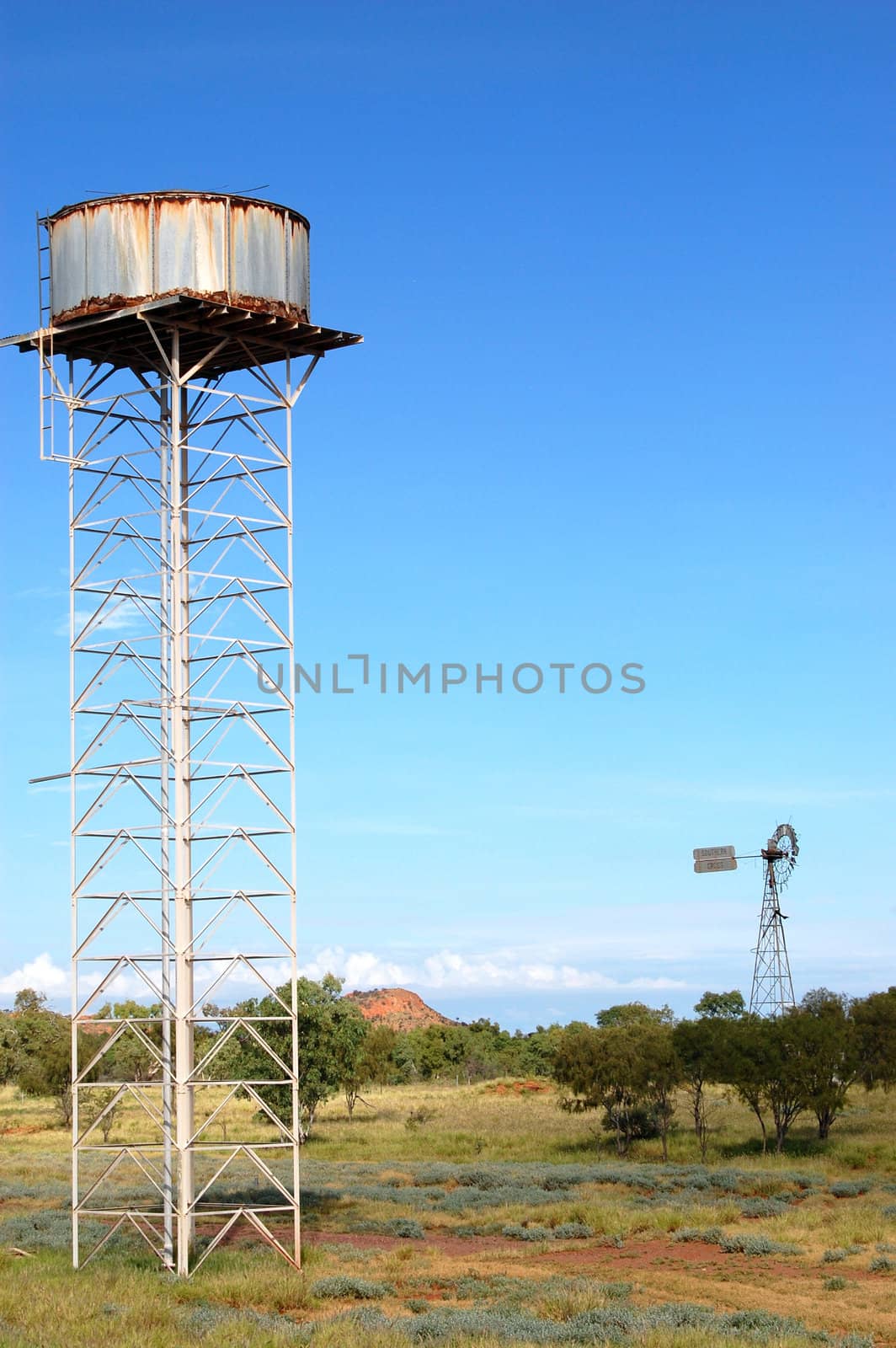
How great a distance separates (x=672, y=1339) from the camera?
56.0ft

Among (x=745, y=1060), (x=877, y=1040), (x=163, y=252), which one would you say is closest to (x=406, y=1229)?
(x=745, y=1060)

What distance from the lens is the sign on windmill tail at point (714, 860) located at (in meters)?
56.1

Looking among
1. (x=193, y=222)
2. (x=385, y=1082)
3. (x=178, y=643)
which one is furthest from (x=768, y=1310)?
(x=385, y=1082)

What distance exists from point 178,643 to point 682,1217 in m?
13.7

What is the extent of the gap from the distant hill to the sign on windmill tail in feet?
301

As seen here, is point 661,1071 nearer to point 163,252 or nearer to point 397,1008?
point 163,252

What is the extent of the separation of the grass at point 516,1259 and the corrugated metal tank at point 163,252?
14101mm

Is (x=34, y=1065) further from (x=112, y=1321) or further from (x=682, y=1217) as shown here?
(x=112, y=1321)

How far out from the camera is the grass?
60.0ft

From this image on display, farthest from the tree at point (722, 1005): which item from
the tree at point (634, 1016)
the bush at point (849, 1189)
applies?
the bush at point (849, 1189)

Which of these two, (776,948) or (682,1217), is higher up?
(776,948)

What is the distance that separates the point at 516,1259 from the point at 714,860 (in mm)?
32572

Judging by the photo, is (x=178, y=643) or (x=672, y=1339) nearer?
(x=672, y=1339)

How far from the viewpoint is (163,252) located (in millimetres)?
24156
